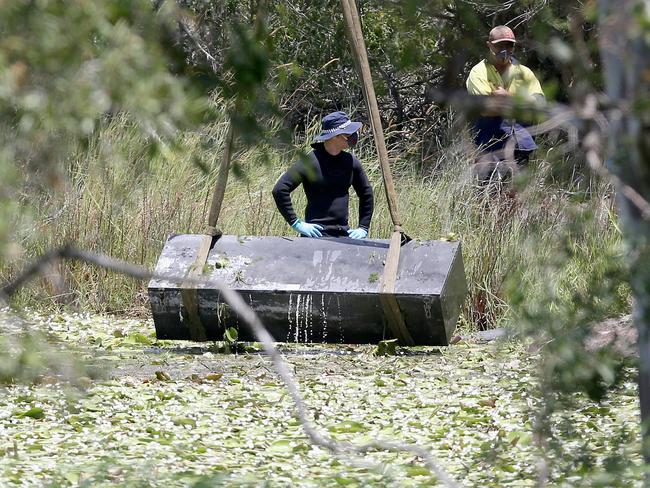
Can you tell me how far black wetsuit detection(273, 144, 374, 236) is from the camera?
8461mm

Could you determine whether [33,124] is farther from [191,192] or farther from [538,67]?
[538,67]

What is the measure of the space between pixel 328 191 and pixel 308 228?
280mm

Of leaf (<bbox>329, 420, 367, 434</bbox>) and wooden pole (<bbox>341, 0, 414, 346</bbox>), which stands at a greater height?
wooden pole (<bbox>341, 0, 414, 346</bbox>)

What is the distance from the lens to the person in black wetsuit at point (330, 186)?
8398 mm

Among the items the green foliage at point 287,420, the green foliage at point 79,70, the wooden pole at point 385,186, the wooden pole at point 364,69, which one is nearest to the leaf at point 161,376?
the green foliage at point 287,420

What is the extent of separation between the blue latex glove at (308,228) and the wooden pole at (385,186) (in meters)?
1.00

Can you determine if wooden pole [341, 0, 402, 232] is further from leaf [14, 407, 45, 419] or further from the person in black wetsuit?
leaf [14, 407, 45, 419]

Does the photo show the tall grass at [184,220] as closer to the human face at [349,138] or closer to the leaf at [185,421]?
the human face at [349,138]

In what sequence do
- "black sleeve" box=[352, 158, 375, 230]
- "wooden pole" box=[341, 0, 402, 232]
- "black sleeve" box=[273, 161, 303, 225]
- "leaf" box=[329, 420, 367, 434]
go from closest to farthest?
"leaf" box=[329, 420, 367, 434], "wooden pole" box=[341, 0, 402, 232], "black sleeve" box=[273, 161, 303, 225], "black sleeve" box=[352, 158, 375, 230]

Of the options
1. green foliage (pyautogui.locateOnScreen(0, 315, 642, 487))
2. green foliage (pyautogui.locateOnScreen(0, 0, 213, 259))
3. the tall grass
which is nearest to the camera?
green foliage (pyautogui.locateOnScreen(0, 0, 213, 259))

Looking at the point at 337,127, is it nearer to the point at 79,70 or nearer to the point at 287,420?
the point at 287,420

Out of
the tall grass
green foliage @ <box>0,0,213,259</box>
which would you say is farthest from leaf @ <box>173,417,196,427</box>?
green foliage @ <box>0,0,213,259</box>

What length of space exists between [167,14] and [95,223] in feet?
24.5

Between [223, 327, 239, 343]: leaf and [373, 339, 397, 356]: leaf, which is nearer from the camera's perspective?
[373, 339, 397, 356]: leaf
